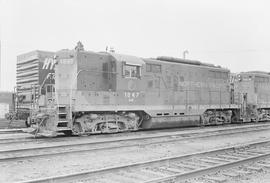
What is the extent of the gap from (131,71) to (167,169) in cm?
748

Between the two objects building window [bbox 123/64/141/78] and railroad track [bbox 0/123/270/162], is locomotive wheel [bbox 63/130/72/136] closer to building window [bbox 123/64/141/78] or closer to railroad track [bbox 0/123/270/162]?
railroad track [bbox 0/123/270/162]

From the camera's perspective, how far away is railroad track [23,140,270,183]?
204 inches

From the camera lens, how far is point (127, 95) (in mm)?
12898

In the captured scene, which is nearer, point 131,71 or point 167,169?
point 167,169

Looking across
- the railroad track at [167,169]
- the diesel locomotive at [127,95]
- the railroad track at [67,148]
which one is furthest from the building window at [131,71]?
the railroad track at [167,169]

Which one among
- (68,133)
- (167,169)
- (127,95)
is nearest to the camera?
(167,169)

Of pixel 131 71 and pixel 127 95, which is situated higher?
pixel 131 71

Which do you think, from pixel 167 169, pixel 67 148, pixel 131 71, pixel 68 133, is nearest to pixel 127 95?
pixel 131 71

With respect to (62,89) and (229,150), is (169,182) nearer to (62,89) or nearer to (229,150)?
(229,150)

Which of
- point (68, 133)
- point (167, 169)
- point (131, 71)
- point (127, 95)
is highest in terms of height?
point (131, 71)

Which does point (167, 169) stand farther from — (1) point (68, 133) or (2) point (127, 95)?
(2) point (127, 95)

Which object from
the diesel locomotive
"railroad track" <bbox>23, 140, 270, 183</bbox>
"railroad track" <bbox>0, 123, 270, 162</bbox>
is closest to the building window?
the diesel locomotive

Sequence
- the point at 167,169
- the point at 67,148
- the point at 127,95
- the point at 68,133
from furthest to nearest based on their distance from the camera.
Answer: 1. the point at 127,95
2. the point at 68,133
3. the point at 67,148
4. the point at 167,169

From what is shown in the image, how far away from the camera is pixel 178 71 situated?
15.2 metres
